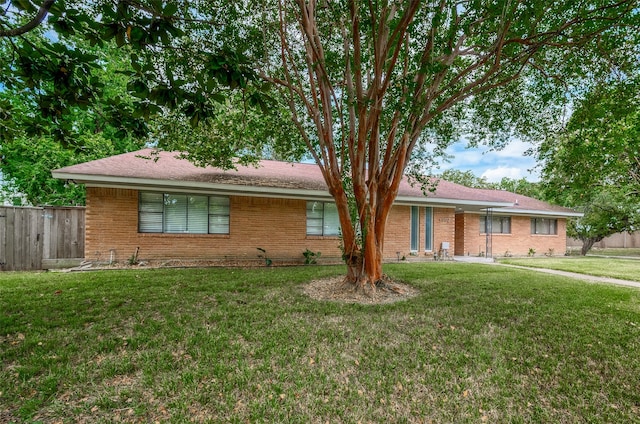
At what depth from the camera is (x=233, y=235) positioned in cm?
1109

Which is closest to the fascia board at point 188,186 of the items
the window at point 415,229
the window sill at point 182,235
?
the window sill at point 182,235

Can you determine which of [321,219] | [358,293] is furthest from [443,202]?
[358,293]

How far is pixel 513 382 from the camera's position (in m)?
3.22

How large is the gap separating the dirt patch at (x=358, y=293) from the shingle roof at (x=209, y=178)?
2.87 meters

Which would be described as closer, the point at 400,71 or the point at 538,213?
the point at 400,71

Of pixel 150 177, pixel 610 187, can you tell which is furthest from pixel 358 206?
pixel 610 187

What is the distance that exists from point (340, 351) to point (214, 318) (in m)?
2.18

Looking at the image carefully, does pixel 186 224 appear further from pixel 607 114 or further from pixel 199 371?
pixel 607 114

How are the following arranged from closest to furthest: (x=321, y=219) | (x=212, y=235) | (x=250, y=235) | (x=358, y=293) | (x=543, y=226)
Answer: (x=358, y=293), (x=212, y=235), (x=250, y=235), (x=321, y=219), (x=543, y=226)

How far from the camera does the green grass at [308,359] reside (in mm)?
2727

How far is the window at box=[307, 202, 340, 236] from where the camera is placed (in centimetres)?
1225

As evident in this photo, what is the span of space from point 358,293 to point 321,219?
635 cm

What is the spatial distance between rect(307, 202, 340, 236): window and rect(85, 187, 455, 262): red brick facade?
0.25 m

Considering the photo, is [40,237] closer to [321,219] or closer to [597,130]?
[321,219]
